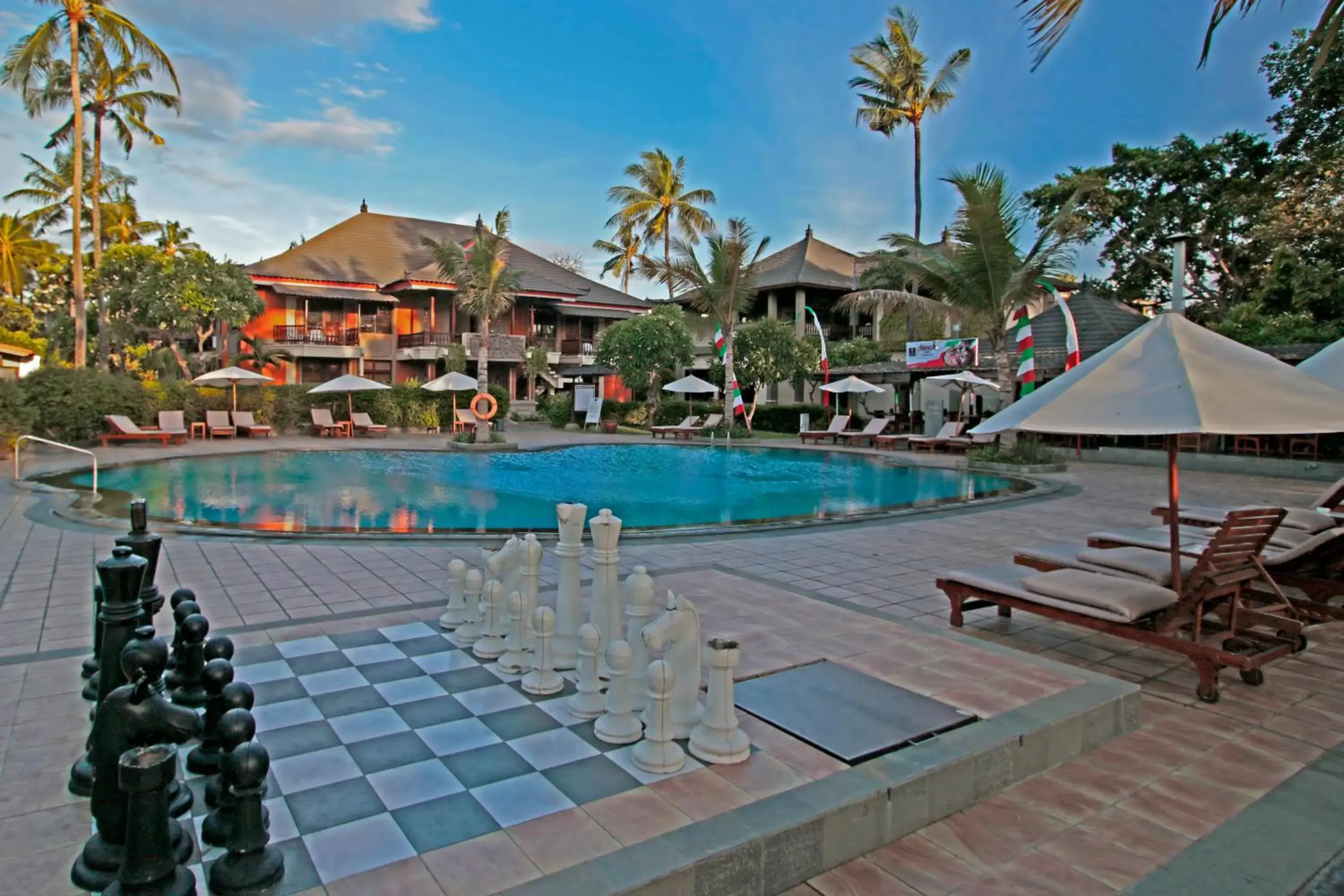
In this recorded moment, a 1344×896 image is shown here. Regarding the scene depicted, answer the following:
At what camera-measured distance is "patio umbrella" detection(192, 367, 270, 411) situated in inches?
861

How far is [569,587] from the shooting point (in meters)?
3.89

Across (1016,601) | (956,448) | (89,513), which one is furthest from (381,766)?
(956,448)

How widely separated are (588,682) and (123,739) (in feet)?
5.66

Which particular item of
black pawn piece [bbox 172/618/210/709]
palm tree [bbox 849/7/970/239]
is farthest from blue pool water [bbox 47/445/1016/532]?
palm tree [bbox 849/7/970/239]

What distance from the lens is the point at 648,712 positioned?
2961mm

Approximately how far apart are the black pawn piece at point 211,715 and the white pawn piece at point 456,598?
5.38 feet

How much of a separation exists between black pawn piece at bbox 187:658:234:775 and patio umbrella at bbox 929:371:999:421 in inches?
815

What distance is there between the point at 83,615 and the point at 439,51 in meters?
15.1

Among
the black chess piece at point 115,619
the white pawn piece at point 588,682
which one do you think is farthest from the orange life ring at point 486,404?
the black chess piece at point 115,619

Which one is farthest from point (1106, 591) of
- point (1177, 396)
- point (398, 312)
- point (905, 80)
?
point (398, 312)

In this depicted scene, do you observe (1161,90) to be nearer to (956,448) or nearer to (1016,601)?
(956,448)

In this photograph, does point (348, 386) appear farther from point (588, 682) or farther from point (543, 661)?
point (588, 682)

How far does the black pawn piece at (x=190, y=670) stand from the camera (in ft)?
10.8

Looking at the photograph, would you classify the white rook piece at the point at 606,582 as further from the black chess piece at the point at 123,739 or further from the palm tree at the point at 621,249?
the palm tree at the point at 621,249
